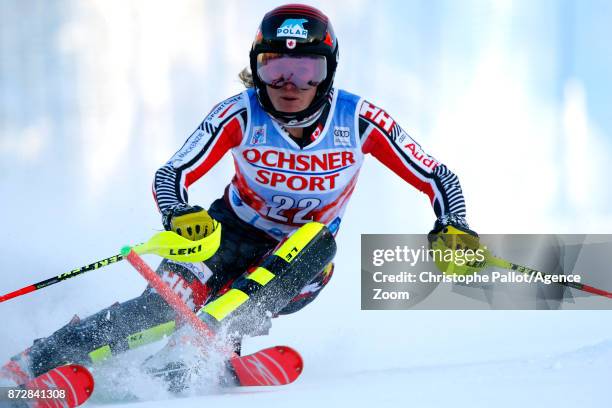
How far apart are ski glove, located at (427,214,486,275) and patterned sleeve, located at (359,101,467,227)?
218 mm

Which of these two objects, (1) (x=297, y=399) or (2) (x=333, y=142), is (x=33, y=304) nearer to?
(2) (x=333, y=142)

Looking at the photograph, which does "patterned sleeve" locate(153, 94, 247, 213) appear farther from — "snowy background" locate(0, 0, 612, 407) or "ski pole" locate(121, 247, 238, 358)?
"snowy background" locate(0, 0, 612, 407)

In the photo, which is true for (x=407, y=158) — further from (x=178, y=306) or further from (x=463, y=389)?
(x=463, y=389)

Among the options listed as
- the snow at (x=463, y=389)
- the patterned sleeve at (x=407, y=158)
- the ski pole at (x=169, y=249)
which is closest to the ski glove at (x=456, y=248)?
the patterned sleeve at (x=407, y=158)

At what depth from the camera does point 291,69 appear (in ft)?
14.3

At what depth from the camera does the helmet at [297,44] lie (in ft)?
14.1

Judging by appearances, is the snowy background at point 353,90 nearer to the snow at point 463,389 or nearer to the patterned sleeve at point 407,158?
the patterned sleeve at point 407,158

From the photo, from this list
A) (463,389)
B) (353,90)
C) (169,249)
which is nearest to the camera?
(463,389)

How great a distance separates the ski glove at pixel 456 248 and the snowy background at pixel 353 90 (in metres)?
2.92

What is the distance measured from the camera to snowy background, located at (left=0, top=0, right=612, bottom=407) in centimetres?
811

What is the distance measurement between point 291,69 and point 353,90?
4571 mm

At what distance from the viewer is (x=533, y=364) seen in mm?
3287

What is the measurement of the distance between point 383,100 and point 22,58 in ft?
11.7

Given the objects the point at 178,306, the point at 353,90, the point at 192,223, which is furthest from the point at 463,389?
the point at 353,90
